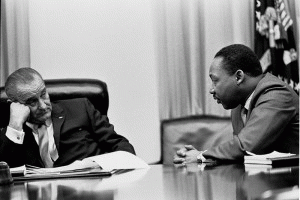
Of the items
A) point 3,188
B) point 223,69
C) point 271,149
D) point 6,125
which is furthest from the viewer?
point 6,125

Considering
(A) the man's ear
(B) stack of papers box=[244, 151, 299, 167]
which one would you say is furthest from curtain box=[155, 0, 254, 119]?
(B) stack of papers box=[244, 151, 299, 167]

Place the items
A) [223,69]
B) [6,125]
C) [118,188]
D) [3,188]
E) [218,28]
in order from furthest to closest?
1. [218,28]
2. [6,125]
3. [223,69]
4. [3,188]
5. [118,188]

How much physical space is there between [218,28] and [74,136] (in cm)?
167

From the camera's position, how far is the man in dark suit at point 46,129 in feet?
10.5

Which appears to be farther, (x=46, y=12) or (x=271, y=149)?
(x=46, y=12)

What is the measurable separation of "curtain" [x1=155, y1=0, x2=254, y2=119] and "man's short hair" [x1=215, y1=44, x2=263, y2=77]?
128 cm

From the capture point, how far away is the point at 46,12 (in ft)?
15.0

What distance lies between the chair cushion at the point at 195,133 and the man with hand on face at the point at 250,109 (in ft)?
1.63

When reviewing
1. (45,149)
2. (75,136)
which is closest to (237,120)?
(75,136)

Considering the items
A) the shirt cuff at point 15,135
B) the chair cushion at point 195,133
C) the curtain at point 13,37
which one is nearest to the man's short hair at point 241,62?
the chair cushion at point 195,133

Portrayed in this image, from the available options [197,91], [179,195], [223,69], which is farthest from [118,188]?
[197,91]

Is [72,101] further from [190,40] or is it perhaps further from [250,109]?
[190,40]

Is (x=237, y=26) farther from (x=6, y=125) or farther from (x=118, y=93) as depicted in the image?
(x=6, y=125)

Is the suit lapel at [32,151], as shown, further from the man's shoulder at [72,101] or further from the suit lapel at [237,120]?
the suit lapel at [237,120]
